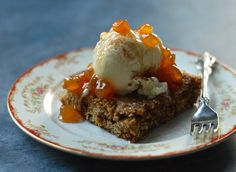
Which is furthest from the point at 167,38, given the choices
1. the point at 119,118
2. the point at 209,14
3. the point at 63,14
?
the point at 119,118

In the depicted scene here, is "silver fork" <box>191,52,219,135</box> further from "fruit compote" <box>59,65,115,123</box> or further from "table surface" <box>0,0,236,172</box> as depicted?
"fruit compote" <box>59,65,115,123</box>

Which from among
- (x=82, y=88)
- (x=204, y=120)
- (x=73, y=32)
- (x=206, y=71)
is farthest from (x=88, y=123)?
(x=73, y=32)

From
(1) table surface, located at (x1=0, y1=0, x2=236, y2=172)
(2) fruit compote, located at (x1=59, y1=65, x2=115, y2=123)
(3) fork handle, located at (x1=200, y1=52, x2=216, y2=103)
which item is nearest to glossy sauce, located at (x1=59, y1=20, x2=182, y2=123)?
(2) fruit compote, located at (x1=59, y1=65, x2=115, y2=123)

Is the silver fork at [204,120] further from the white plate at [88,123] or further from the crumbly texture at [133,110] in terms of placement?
the crumbly texture at [133,110]

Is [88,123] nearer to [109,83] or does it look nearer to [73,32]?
[109,83]

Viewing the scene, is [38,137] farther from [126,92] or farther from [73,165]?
[126,92]

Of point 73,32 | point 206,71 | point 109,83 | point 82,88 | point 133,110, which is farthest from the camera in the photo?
point 73,32

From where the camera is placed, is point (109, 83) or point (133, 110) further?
point (109, 83)
